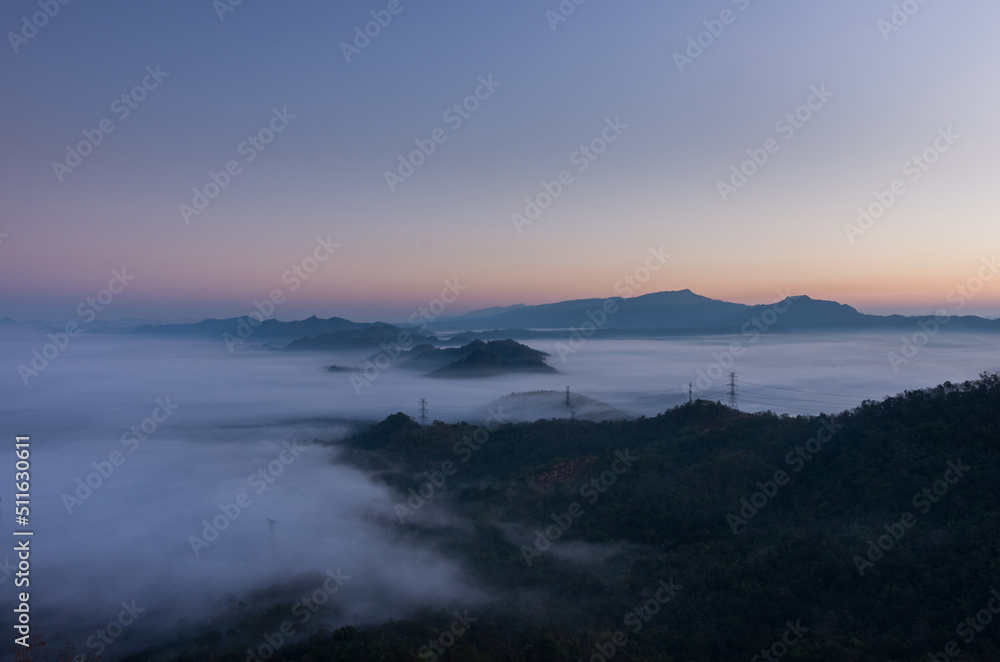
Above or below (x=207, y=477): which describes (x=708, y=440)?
above

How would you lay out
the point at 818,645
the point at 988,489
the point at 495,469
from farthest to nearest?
the point at 495,469 → the point at 988,489 → the point at 818,645

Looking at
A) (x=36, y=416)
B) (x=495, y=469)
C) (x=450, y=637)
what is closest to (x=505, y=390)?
(x=495, y=469)

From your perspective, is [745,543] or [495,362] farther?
[495,362]

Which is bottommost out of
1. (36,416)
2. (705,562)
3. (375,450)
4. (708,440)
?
(36,416)

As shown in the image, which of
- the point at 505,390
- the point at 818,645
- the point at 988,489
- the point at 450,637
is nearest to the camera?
the point at 818,645

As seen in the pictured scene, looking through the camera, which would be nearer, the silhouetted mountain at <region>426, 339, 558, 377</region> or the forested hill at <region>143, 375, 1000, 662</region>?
the forested hill at <region>143, 375, 1000, 662</region>

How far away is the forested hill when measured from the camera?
16531 millimetres

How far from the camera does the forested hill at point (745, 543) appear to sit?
16.5 meters

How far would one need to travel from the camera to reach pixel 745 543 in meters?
23.0

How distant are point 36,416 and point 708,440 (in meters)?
146

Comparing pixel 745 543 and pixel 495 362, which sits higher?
pixel 745 543

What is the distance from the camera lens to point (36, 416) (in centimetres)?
11694

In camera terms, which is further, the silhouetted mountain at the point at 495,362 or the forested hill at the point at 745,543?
the silhouetted mountain at the point at 495,362

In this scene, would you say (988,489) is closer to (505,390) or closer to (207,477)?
(207,477)
